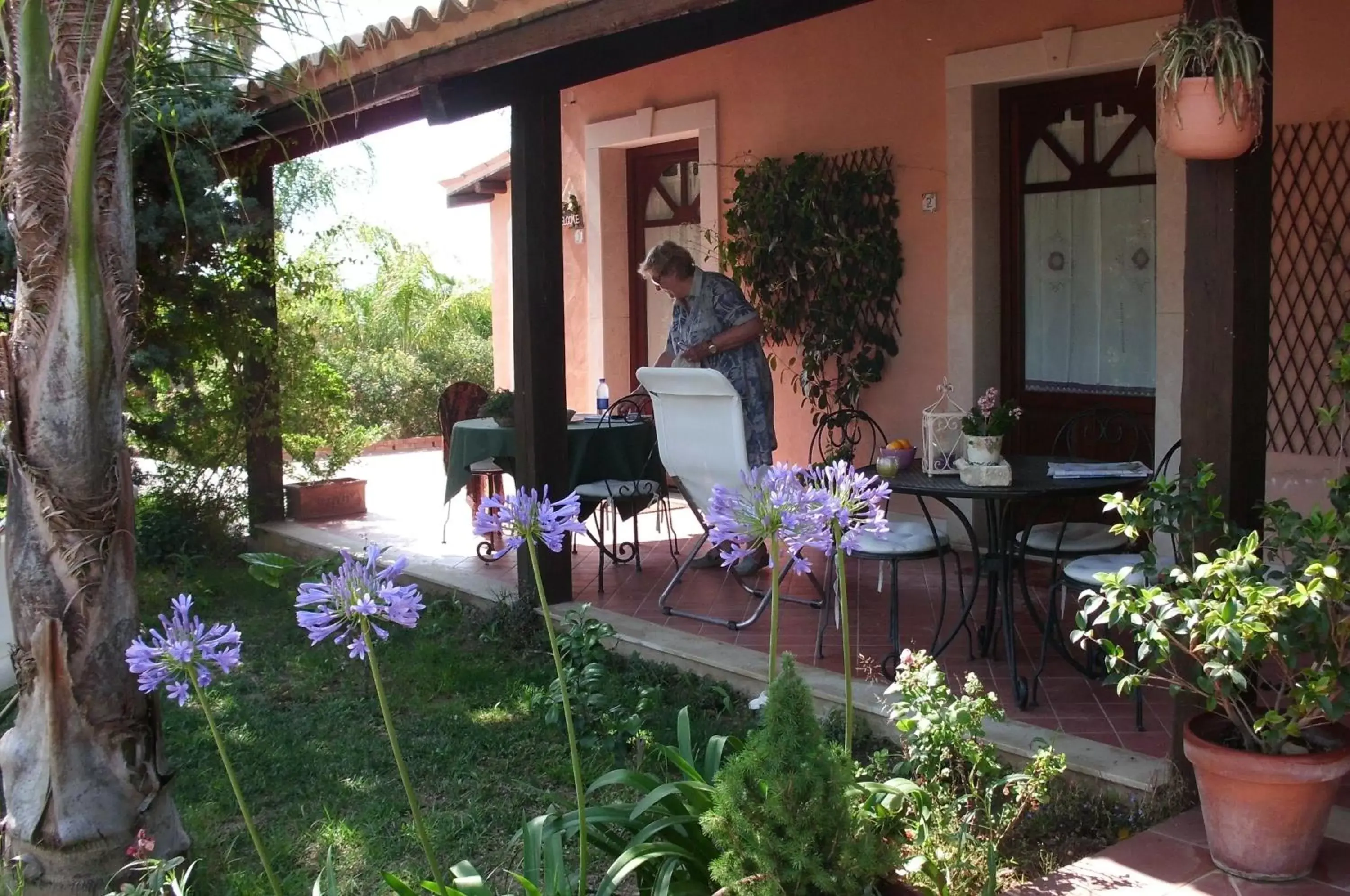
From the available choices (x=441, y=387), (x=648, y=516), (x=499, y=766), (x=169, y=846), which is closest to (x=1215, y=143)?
(x=499, y=766)

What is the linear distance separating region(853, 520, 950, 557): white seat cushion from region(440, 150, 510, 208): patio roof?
7245 millimetres

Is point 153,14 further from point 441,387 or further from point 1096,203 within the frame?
point 441,387

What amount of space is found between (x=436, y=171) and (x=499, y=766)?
22568mm

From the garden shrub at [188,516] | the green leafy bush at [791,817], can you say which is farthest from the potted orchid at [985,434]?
the garden shrub at [188,516]

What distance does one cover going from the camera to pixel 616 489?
6340 mm

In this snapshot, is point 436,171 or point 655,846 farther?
point 436,171

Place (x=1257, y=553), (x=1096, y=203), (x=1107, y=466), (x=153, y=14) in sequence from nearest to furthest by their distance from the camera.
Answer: (x=153, y=14)
(x=1257, y=553)
(x=1107, y=466)
(x=1096, y=203)

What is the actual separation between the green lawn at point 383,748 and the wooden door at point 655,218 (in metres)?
3.59

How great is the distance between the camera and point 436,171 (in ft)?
83.8

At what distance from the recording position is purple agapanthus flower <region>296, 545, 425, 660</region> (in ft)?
7.32

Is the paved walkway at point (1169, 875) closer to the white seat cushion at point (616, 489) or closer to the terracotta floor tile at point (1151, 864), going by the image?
the terracotta floor tile at point (1151, 864)

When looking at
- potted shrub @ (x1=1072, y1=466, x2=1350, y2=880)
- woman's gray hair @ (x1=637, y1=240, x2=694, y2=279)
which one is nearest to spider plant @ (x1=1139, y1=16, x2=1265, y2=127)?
potted shrub @ (x1=1072, y1=466, x2=1350, y2=880)

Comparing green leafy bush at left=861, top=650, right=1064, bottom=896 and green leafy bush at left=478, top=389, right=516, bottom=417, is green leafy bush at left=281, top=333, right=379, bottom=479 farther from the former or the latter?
green leafy bush at left=861, top=650, right=1064, bottom=896

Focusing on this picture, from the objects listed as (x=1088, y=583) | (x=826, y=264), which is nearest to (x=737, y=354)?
(x=826, y=264)
